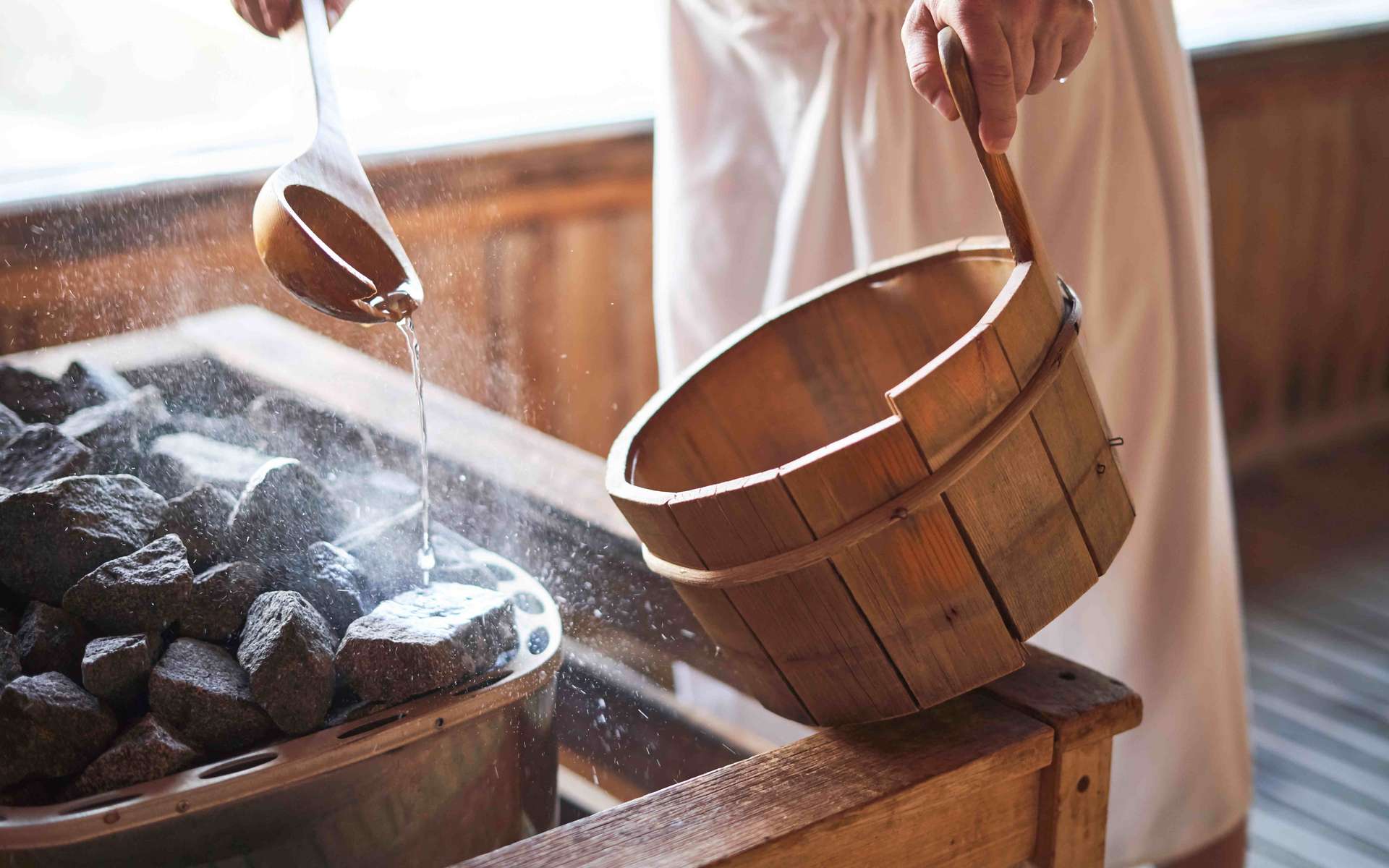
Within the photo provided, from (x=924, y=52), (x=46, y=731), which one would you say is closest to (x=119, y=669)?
(x=46, y=731)

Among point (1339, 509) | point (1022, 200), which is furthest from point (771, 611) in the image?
point (1339, 509)

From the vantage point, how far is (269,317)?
100 cm

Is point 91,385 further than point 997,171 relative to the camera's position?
Yes

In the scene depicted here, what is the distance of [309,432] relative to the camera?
0.97 metres

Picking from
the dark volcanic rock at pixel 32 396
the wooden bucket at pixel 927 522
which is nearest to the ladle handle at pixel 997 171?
the wooden bucket at pixel 927 522

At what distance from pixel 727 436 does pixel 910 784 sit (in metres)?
0.27

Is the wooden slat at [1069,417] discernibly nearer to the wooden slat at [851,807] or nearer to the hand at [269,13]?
the wooden slat at [851,807]

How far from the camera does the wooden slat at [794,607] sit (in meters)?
0.63

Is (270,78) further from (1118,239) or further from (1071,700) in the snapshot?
(1071,700)

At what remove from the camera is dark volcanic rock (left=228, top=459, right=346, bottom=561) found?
0.81 m

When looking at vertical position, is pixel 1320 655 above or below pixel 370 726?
below

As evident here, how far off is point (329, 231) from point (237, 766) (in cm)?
37

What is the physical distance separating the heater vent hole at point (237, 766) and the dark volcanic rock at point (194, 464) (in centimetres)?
25

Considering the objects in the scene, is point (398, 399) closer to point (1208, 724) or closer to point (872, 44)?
point (872, 44)
